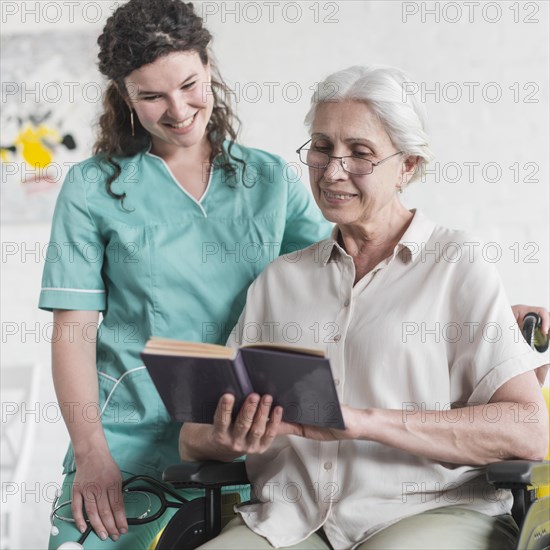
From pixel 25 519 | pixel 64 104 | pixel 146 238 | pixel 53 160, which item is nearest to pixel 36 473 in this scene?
pixel 25 519

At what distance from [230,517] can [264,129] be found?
1787 mm

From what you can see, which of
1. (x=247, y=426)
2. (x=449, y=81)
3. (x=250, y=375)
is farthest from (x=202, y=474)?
(x=449, y=81)

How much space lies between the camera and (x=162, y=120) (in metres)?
1.84

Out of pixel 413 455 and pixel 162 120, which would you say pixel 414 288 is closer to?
pixel 413 455

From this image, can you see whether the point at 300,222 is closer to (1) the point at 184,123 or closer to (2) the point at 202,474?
(1) the point at 184,123

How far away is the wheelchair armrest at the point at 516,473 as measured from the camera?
1432 millimetres

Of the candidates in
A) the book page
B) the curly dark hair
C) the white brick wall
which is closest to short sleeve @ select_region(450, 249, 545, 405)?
the book page

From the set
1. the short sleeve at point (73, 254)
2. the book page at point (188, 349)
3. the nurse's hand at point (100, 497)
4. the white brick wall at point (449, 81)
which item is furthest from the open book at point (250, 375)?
the white brick wall at point (449, 81)

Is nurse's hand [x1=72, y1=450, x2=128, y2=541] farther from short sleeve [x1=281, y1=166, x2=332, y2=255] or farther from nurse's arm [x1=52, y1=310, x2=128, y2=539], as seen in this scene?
short sleeve [x1=281, y1=166, x2=332, y2=255]

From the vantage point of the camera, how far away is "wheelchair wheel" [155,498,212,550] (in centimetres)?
162

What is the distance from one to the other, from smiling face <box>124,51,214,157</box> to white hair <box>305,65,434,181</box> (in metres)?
0.28

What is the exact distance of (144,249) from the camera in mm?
1903

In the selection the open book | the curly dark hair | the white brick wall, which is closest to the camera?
the open book

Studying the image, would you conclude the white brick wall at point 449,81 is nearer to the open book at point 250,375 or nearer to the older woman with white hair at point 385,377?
the older woman with white hair at point 385,377
